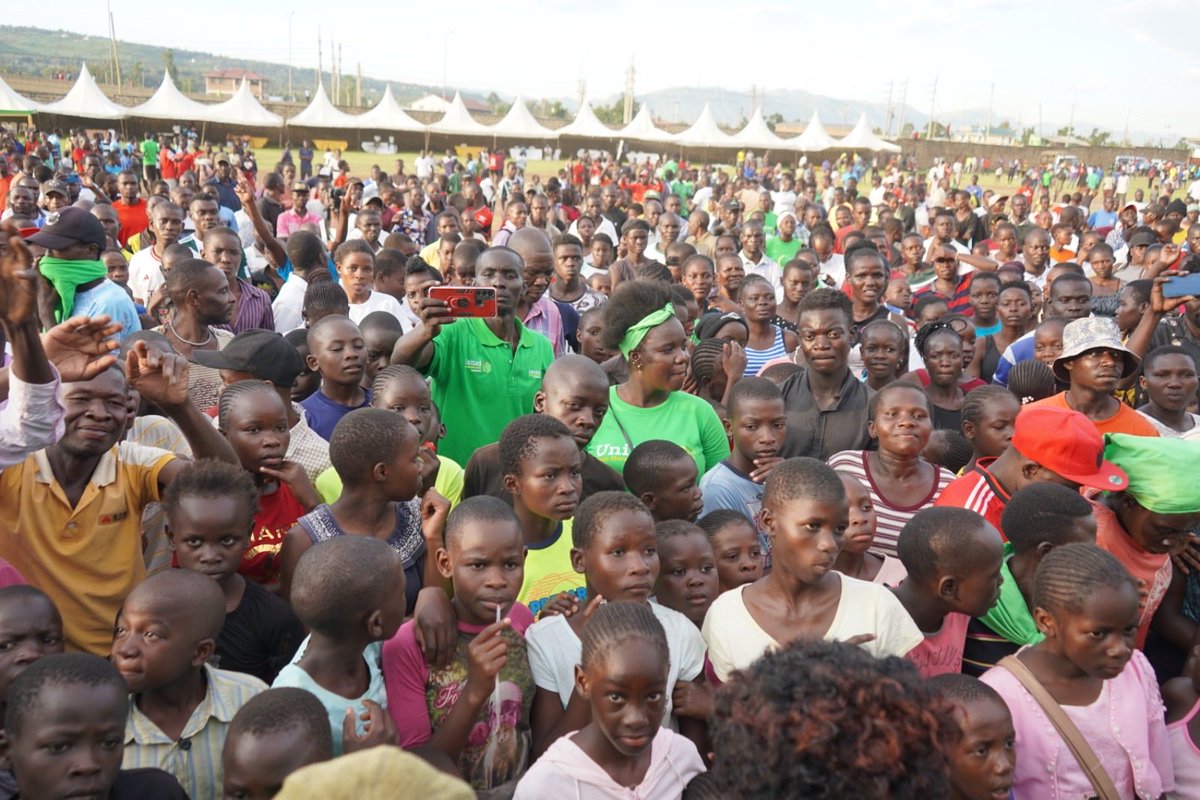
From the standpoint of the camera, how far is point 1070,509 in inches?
129

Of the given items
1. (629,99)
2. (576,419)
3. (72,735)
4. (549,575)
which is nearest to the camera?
(72,735)

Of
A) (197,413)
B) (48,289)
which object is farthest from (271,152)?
(197,413)

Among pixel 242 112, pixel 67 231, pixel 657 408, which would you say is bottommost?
pixel 657 408

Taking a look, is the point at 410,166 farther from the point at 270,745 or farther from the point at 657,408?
the point at 270,745

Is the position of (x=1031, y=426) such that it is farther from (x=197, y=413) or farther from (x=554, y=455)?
(x=197, y=413)

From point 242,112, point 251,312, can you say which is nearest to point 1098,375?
point 251,312

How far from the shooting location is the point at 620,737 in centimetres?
238

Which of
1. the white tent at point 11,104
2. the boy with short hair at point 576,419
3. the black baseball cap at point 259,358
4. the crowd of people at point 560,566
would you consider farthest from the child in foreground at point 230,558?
the white tent at point 11,104

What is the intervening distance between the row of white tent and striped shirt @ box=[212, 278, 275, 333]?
33.6 meters

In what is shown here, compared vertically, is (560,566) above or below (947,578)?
below

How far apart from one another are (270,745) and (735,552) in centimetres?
188

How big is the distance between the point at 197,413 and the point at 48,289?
2.79 metres

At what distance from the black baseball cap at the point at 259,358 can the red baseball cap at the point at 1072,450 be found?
323cm

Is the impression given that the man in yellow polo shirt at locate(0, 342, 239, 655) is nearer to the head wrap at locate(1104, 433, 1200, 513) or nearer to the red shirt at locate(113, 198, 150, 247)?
the head wrap at locate(1104, 433, 1200, 513)
